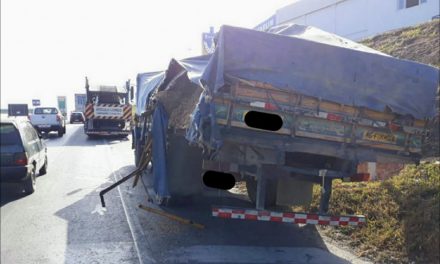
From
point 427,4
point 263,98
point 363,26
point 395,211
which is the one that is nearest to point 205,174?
point 263,98

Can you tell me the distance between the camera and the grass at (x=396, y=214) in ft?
17.8

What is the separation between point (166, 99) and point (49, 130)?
58.9 feet

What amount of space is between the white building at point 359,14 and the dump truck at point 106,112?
17.8 m

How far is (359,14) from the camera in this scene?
3253cm

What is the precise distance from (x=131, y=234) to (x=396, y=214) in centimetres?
382

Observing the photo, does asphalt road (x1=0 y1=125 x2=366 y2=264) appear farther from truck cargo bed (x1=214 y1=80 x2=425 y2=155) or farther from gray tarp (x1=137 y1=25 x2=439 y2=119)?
gray tarp (x1=137 y1=25 x2=439 y2=119)

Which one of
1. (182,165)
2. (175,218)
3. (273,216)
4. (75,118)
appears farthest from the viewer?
(75,118)

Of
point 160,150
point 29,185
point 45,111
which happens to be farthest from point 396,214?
point 45,111

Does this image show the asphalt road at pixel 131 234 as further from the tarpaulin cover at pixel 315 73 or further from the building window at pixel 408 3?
the building window at pixel 408 3

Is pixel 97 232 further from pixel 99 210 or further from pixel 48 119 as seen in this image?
pixel 48 119

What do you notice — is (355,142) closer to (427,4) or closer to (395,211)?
(395,211)

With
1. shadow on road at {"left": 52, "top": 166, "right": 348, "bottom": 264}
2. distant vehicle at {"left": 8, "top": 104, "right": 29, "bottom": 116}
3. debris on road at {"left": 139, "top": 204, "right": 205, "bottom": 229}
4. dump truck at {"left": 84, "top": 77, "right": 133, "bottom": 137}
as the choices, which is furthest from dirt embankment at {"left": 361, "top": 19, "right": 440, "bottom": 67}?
dump truck at {"left": 84, "top": 77, "right": 133, "bottom": 137}

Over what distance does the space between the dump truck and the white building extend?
702 inches

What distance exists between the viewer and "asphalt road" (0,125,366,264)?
15.8 ft
